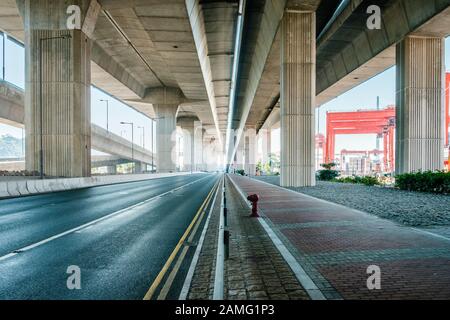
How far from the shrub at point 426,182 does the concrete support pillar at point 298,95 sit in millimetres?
6257

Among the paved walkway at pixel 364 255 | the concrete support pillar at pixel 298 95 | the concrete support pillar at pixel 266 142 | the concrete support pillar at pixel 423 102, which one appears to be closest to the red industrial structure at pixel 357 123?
the concrete support pillar at pixel 266 142

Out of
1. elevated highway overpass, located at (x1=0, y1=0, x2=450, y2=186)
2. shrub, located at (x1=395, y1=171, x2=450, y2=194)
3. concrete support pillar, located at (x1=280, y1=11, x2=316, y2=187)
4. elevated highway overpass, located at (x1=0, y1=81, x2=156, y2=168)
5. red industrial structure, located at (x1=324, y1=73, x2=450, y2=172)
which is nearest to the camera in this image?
shrub, located at (x1=395, y1=171, x2=450, y2=194)

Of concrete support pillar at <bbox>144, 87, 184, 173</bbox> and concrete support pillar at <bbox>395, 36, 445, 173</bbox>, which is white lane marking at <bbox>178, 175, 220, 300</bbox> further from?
concrete support pillar at <bbox>144, 87, 184, 173</bbox>

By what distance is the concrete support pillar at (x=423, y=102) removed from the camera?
83.8ft

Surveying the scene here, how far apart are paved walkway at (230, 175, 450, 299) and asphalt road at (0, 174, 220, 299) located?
228cm

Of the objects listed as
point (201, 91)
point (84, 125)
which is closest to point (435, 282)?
point (84, 125)

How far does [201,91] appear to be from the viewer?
167 feet

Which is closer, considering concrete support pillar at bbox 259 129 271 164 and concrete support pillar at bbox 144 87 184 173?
concrete support pillar at bbox 144 87 184 173

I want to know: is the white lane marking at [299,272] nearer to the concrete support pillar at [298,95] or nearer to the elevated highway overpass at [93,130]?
the concrete support pillar at [298,95]

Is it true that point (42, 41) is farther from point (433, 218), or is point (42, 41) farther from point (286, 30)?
point (433, 218)

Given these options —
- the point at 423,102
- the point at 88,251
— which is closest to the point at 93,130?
the point at 423,102

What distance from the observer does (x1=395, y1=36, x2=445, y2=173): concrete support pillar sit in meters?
25.5

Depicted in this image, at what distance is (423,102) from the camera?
25.6 meters

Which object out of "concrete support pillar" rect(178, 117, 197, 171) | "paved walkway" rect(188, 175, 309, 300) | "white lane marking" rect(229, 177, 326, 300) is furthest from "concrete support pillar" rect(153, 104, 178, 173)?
"white lane marking" rect(229, 177, 326, 300)
